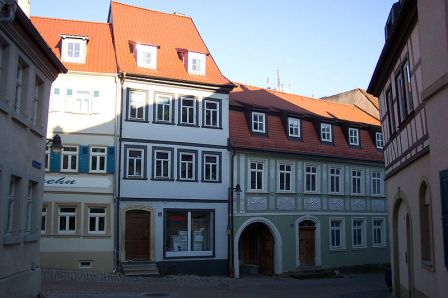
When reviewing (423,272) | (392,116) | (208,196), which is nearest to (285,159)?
(208,196)

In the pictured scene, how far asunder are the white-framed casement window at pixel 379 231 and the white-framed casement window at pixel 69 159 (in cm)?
1944

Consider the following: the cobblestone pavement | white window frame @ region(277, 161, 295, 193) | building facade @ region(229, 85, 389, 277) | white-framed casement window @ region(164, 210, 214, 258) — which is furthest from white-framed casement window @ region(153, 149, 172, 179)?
white window frame @ region(277, 161, 295, 193)

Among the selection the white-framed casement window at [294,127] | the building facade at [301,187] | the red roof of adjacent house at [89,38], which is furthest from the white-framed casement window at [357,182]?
the red roof of adjacent house at [89,38]

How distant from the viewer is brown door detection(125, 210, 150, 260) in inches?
1052

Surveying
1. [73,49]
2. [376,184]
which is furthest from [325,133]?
[73,49]

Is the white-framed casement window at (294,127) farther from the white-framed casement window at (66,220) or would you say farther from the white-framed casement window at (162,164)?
the white-framed casement window at (66,220)

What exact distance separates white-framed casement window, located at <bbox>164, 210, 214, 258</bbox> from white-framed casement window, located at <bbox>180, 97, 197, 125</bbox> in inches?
176

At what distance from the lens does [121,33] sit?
29.8 m

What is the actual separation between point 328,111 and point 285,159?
8251 mm

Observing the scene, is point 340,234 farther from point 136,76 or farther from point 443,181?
point 443,181

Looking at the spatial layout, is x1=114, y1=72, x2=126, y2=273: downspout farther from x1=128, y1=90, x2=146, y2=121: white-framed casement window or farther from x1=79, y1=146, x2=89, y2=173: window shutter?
x1=79, y1=146, x2=89, y2=173: window shutter

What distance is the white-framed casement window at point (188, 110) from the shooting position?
2859 cm

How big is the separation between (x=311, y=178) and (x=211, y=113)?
7.57 meters

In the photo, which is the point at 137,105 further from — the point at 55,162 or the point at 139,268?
the point at 139,268
